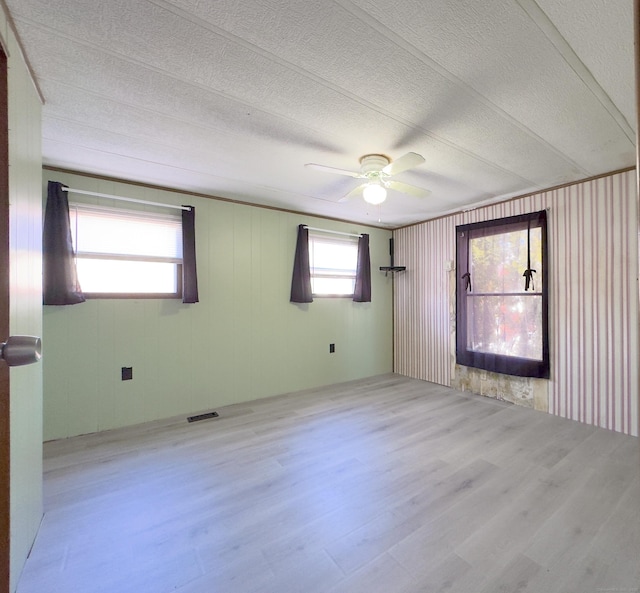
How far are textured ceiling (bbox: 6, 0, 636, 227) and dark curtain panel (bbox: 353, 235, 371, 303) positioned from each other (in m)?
1.75

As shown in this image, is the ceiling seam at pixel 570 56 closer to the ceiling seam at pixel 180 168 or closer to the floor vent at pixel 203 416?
the ceiling seam at pixel 180 168

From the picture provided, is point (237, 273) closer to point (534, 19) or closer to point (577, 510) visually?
point (534, 19)

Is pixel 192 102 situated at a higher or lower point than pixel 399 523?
higher

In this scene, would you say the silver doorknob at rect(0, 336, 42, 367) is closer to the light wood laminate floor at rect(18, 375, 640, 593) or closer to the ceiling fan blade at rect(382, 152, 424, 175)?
the light wood laminate floor at rect(18, 375, 640, 593)

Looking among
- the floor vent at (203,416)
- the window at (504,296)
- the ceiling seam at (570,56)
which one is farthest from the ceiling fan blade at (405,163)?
the floor vent at (203,416)

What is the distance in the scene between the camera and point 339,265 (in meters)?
4.20

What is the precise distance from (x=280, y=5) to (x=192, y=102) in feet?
2.64

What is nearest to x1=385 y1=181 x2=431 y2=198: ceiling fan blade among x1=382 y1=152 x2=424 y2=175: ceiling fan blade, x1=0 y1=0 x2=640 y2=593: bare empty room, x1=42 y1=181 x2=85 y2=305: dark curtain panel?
x1=0 y1=0 x2=640 y2=593: bare empty room

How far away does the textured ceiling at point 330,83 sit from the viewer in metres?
1.21

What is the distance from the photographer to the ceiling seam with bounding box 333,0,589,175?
3.91ft

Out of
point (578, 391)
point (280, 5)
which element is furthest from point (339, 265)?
point (280, 5)

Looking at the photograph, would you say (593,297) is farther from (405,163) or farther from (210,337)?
(210,337)

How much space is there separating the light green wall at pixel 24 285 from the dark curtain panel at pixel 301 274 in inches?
95.9

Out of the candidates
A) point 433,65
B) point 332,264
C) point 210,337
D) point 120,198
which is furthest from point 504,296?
point 120,198
